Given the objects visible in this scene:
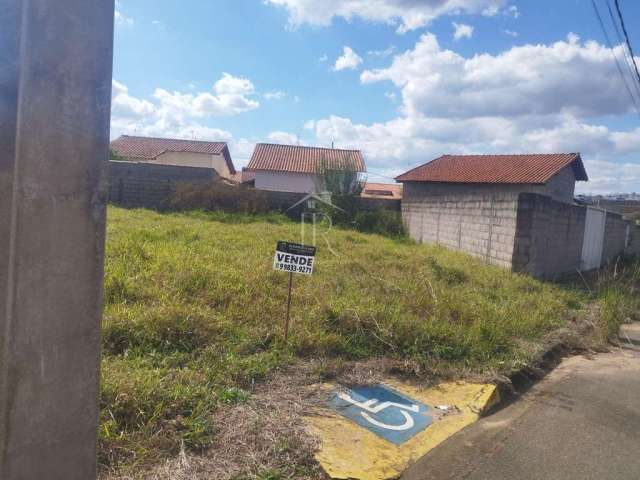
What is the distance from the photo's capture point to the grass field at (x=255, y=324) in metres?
2.65

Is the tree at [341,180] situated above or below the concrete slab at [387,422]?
above

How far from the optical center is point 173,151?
93.2 ft

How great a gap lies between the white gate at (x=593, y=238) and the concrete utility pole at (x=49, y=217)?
1128cm

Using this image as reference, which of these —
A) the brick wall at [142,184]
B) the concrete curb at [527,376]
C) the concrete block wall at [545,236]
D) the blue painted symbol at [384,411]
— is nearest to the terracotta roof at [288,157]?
the brick wall at [142,184]

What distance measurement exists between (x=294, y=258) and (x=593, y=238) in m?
9.89

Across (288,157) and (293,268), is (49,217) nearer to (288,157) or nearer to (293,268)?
(293,268)

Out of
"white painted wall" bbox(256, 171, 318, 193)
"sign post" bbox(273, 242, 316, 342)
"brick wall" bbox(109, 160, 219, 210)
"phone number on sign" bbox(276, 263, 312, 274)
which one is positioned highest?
"white painted wall" bbox(256, 171, 318, 193)

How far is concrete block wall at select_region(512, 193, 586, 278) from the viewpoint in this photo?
8008mm

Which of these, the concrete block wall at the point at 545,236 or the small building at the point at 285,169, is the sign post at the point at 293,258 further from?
the small building at the point at 285,169

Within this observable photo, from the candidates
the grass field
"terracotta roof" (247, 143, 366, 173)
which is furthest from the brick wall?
"terracotta roof" (247, 143, 366, 173)

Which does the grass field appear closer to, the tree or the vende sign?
the vende sign

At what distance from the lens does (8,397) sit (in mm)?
1404

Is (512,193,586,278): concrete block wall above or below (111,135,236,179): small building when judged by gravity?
below

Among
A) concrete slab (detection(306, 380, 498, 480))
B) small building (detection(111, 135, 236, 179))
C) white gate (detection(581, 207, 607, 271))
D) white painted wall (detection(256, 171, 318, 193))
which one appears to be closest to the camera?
concrete slab (detection(306, 380, 498, 480))
